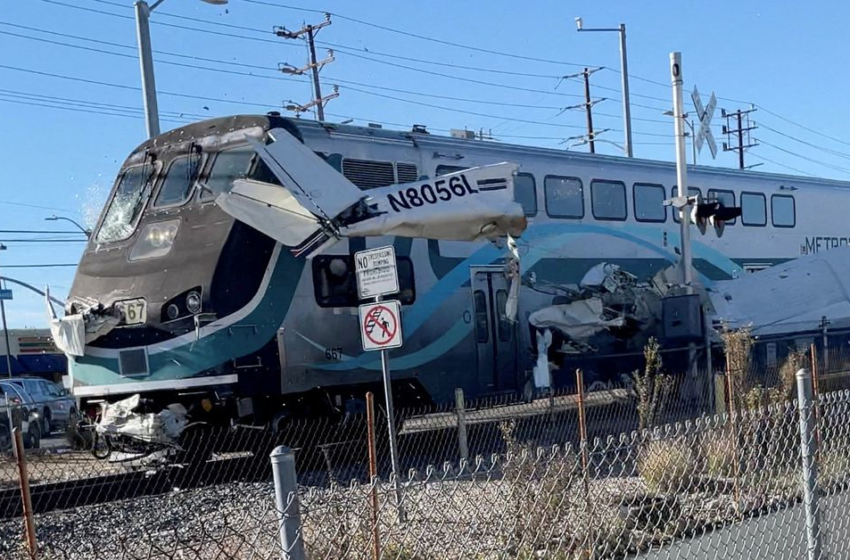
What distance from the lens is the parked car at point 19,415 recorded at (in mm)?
15070

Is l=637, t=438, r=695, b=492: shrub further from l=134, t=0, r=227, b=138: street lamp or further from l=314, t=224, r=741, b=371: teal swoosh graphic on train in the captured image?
l=134, t=0, r=227, b=138: street lamp

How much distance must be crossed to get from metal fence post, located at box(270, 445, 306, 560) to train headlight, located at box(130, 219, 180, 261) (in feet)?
29.5

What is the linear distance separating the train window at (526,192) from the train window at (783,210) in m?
7.12

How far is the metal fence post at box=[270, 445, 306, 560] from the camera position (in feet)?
10.3

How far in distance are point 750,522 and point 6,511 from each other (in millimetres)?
Result: 7693

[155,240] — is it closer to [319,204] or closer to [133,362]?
[133,362]

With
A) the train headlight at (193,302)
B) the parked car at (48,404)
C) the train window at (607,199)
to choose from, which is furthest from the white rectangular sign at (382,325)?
the parked car at (48,404)

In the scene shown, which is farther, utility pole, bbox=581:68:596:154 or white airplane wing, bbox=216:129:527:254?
utility pole, bbox=581:68:596:154

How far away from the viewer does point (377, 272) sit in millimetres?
8492

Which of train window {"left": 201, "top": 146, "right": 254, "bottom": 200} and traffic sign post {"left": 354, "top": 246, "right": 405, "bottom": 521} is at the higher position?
train window {"left": 201, "top": 146, "right": 254, "bottom": 200}

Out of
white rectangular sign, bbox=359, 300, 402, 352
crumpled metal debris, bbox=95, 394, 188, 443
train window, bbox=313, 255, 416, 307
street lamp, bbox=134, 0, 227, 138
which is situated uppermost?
street lamp, bbox=134, 0, 227, 138

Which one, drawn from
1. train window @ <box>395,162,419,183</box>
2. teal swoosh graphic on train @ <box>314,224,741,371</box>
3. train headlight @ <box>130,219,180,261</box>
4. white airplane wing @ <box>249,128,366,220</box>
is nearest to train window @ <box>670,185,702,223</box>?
teal swoosh graphic on train @ <box>314,224,741,371</box>

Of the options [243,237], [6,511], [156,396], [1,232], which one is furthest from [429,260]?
[1,232]

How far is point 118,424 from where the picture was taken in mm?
11242
